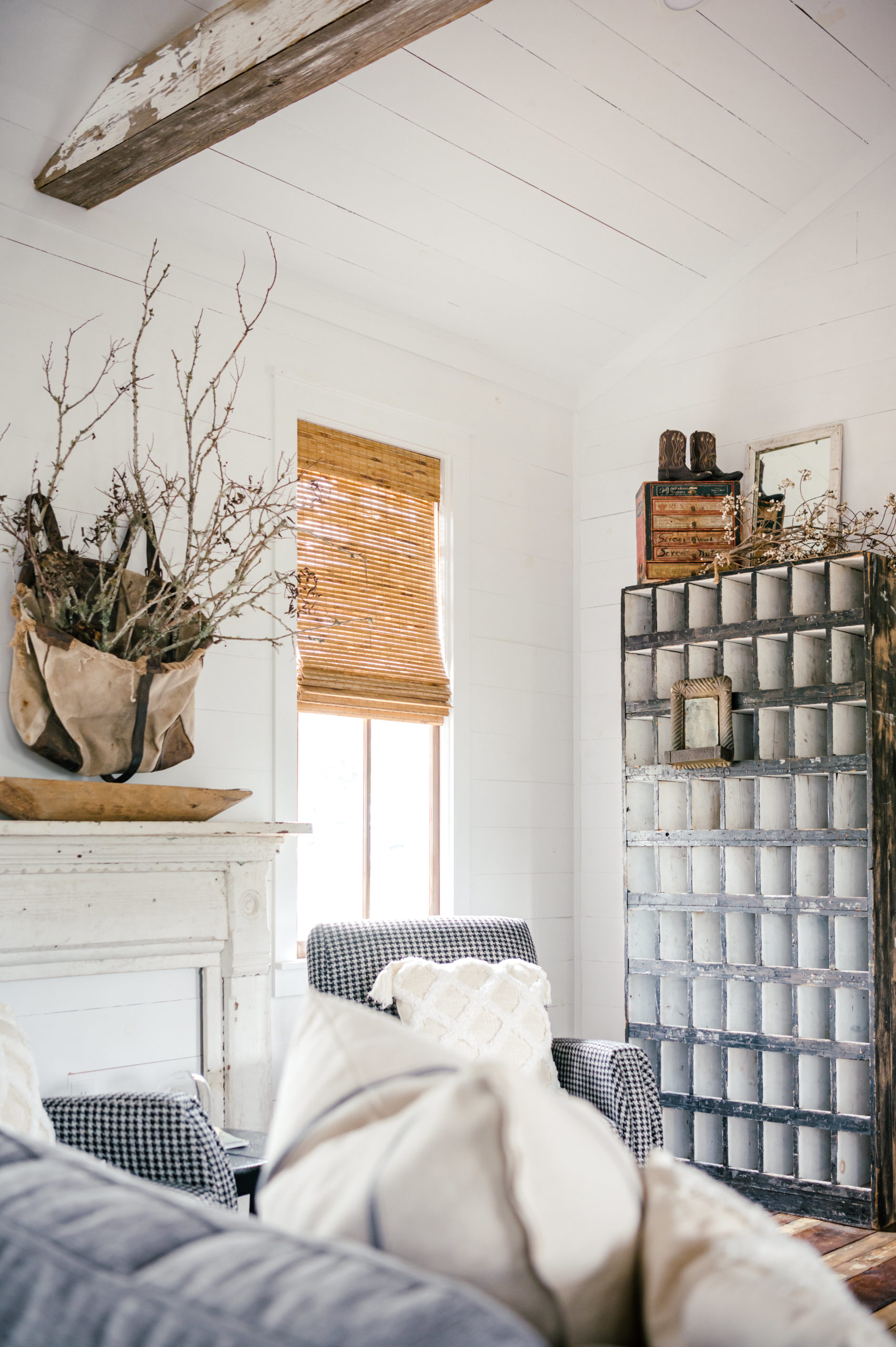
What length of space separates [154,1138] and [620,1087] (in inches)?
42.5

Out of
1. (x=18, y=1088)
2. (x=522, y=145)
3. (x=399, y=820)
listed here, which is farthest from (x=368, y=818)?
(x=522, y=145)

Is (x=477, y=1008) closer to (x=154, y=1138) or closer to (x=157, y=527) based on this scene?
(x=154, y=1138)

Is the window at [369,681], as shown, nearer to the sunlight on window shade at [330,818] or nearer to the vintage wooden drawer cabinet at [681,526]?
the sunlight on window shade at [330,818]

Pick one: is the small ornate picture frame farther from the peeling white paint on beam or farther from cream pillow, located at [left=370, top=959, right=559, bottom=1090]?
the peeling white paint on beam

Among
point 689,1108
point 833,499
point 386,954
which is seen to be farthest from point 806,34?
point 689,1108

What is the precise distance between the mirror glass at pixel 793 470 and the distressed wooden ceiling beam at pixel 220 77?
1915 mm

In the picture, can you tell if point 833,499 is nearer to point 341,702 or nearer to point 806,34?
point 806,34

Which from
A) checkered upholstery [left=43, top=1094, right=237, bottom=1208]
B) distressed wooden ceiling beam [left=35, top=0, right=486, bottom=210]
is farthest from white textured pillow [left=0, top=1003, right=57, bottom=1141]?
distressed wooden ceiling beam [left=35, top=0, right=486, bottom=210]

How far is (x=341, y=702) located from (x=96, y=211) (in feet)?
5.01

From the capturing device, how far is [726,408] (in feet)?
13.2

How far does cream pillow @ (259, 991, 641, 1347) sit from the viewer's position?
27.5 inches

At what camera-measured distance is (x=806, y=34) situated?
3223mm

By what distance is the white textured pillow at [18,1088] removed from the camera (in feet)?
5.88

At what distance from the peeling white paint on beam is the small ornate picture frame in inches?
82.1
